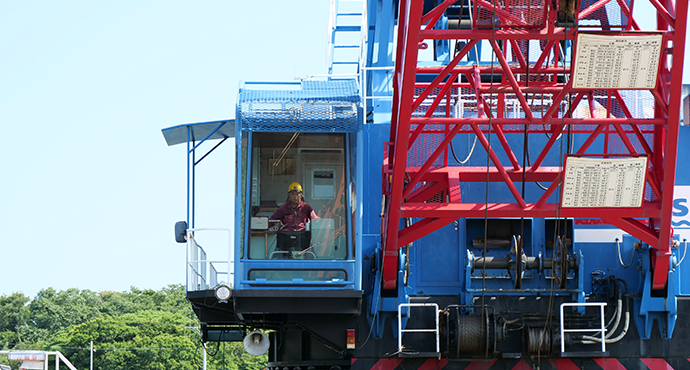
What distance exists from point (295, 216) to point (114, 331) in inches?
1806

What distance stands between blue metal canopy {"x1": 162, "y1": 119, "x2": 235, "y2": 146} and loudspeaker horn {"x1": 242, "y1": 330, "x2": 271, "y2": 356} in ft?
10.4

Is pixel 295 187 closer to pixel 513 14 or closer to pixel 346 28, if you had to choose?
pixel 513 14

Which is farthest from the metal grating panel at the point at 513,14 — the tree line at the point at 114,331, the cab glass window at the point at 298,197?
the tree line at the point at 114,331

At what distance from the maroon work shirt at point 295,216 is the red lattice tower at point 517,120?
1151mm

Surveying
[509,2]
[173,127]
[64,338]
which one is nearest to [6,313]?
[64,338]

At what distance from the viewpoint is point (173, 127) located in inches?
508

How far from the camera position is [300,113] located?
Answer: 10.7m

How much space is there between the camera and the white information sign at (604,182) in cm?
998

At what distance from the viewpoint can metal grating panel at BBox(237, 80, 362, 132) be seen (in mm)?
10664

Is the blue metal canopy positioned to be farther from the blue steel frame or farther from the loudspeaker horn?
the loudspeaker horn

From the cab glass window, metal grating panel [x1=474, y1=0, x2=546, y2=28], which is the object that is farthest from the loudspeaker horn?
metal grating panel [x1=474, y1=0, x2=546, y2=28]

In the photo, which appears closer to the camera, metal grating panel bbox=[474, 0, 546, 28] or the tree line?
metal grating panel bbox=[474, 0, 546, 28]

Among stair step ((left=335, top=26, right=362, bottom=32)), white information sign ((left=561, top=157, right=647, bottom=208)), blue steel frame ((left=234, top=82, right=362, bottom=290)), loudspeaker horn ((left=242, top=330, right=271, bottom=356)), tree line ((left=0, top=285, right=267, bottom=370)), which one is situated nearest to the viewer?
white information sign ((left=561, top=157, right=647, bottom=208))

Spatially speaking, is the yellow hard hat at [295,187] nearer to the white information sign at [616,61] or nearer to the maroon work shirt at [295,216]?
the maroon work shirt at [295,216]
